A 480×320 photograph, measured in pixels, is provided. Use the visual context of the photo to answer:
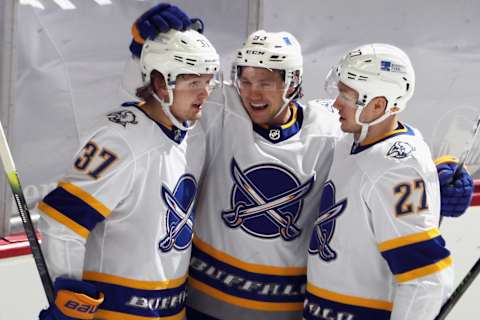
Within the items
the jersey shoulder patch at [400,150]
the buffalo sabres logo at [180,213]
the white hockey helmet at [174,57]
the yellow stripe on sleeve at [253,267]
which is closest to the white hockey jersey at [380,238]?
the jersey shoulder patch at [400,150]

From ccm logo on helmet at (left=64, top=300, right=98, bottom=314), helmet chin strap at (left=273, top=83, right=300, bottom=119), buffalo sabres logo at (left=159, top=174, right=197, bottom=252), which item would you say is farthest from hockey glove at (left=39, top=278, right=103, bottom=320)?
helmet chin strap at (left=273, top=83, right=300, bottom=119)

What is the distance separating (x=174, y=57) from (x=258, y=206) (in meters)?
0.51

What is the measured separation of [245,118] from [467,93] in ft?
6.92

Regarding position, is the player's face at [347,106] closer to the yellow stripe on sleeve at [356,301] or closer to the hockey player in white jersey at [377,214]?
the hockey player in white jersey at [377,214]

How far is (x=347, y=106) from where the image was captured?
7.43 feet

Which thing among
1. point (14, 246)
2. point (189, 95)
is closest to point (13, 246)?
point (14, 246)

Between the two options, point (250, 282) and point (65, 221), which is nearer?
point (65, 221)

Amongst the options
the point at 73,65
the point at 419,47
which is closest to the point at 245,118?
the point at 73,65

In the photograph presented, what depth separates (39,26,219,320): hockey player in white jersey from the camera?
213cm

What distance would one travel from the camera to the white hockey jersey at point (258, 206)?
241 cm

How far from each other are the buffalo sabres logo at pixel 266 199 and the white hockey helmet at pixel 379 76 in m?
0.28

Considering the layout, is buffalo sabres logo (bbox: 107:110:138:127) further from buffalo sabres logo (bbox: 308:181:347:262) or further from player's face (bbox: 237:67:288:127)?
buffalo sabres logo (bbox: 308:181:347:262)

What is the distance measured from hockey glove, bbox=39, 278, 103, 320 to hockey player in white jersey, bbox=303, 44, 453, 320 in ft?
2.06

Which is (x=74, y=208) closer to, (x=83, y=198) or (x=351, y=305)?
(x=83, y=198)
